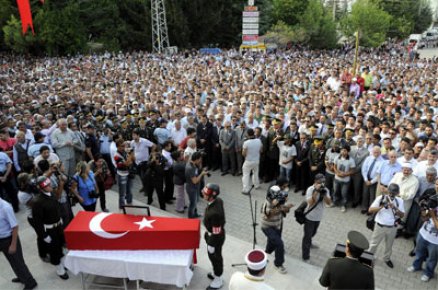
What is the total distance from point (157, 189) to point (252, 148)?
2393 mm

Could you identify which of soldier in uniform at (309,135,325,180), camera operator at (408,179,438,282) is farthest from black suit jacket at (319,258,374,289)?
soldier in uniform at (309,135,325,180)

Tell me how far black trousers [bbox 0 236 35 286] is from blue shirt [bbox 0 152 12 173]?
2.56 metres

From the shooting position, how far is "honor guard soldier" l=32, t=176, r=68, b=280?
16.6 feet

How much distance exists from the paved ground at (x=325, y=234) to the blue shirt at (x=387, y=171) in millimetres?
1055

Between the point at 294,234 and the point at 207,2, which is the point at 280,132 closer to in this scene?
the point at 294,234

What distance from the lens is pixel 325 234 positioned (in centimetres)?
701

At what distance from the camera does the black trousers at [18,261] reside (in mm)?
4902

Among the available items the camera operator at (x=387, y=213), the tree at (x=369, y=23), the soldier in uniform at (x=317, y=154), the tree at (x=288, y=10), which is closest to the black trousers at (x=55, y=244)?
the camera operator at (x=387, y=213)

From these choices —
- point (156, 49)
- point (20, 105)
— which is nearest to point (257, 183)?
point (20, 105)

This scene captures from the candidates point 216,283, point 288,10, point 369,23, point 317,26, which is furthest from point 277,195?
point 288,10

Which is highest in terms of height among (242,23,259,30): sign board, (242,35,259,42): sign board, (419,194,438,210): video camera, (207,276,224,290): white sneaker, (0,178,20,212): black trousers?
(242,23,259,30): sign board

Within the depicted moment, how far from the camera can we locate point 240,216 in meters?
7.73

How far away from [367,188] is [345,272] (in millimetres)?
4509

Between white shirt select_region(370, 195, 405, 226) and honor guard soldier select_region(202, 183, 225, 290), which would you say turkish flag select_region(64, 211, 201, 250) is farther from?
white shirt select_region(370, 195, 405, 226)
